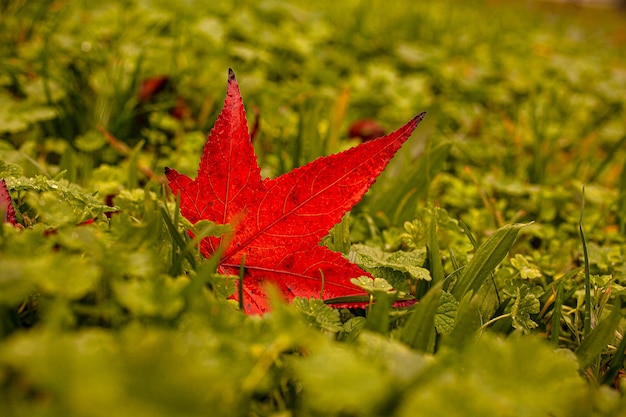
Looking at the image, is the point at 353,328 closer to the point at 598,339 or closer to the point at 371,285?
the point at 371,285

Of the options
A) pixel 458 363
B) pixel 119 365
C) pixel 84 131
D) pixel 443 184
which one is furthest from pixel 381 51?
pixel 119 365

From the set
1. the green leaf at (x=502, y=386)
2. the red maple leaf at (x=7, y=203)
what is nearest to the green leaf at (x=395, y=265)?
the green leaf at (x=502, y=386)

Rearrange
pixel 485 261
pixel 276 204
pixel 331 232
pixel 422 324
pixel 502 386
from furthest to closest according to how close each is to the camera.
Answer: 1. pixel 331 232
2. pixel 485 261
3. pixel 276 204
4. pixel 422 324
5. pixel 502 386

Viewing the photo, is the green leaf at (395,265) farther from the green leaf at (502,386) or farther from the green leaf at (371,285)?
the green leaf at (502,386)

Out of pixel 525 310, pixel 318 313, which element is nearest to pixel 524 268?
pixel 525 310

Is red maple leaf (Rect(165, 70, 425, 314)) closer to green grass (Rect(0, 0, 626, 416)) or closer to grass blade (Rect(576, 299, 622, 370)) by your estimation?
green grass (Rect(0, 0, 626, 416))

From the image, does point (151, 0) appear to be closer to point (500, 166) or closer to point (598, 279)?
point (500, 166)

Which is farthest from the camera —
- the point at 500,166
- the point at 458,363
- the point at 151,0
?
the point at 151,0

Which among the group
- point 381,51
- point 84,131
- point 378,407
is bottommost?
point 84,131
